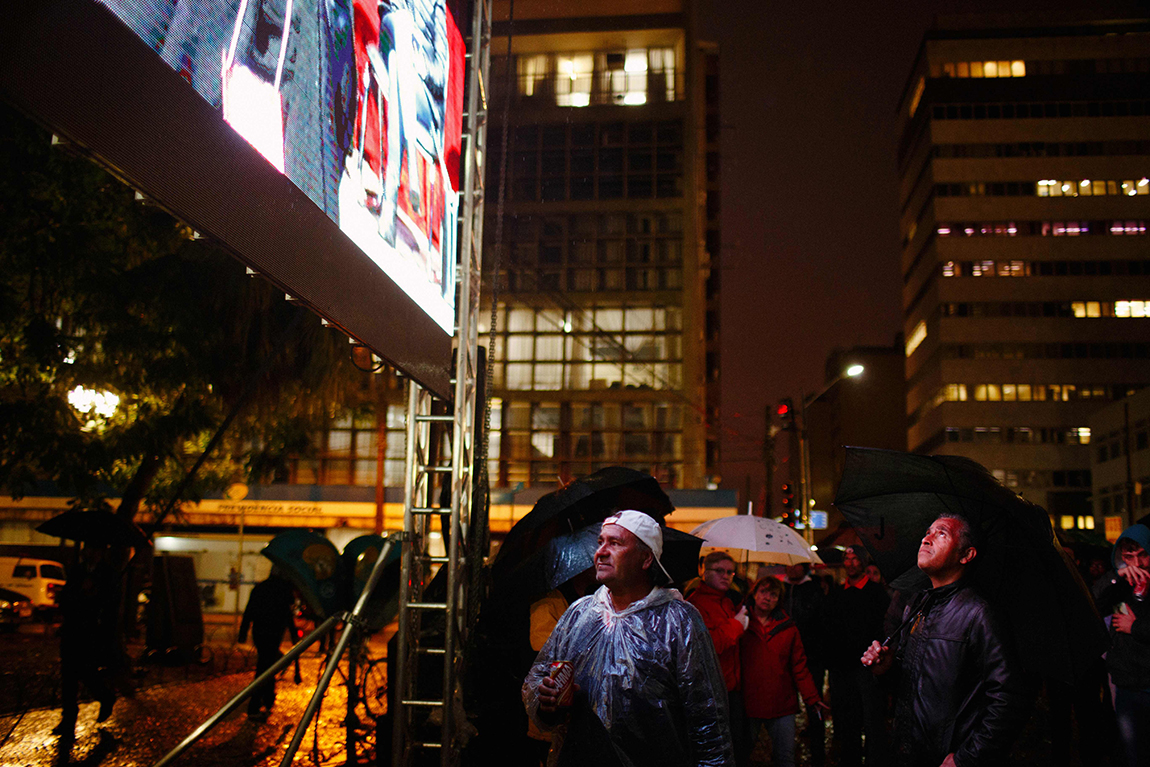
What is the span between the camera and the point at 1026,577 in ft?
13.2

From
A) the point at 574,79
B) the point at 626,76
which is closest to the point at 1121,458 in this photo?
the point at 626,76

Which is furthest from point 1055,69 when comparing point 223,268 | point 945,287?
Result: point 223,268

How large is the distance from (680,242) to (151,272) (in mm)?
28421

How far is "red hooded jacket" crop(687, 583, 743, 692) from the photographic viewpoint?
6.04 metres

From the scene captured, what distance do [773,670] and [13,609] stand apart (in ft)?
67.9

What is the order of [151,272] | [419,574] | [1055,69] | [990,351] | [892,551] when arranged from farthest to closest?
[1055,69] → [990,351] → [151,272] → [419,574] → [892,551]

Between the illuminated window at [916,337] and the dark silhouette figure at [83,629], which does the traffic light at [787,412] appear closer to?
the dark silhouette figure at [83,629]

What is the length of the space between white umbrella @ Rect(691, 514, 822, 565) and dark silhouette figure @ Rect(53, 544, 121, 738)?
574cm

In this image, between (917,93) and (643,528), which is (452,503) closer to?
(643,528)

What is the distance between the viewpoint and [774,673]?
20.8 ft

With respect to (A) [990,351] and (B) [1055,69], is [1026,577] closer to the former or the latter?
(A) [990,351]

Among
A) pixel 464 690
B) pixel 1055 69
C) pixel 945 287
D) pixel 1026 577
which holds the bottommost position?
pixel 464 690

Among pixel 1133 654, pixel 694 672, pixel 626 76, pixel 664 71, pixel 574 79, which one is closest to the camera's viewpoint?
pixel 694 672

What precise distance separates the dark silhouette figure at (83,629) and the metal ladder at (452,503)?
3.41 meters
